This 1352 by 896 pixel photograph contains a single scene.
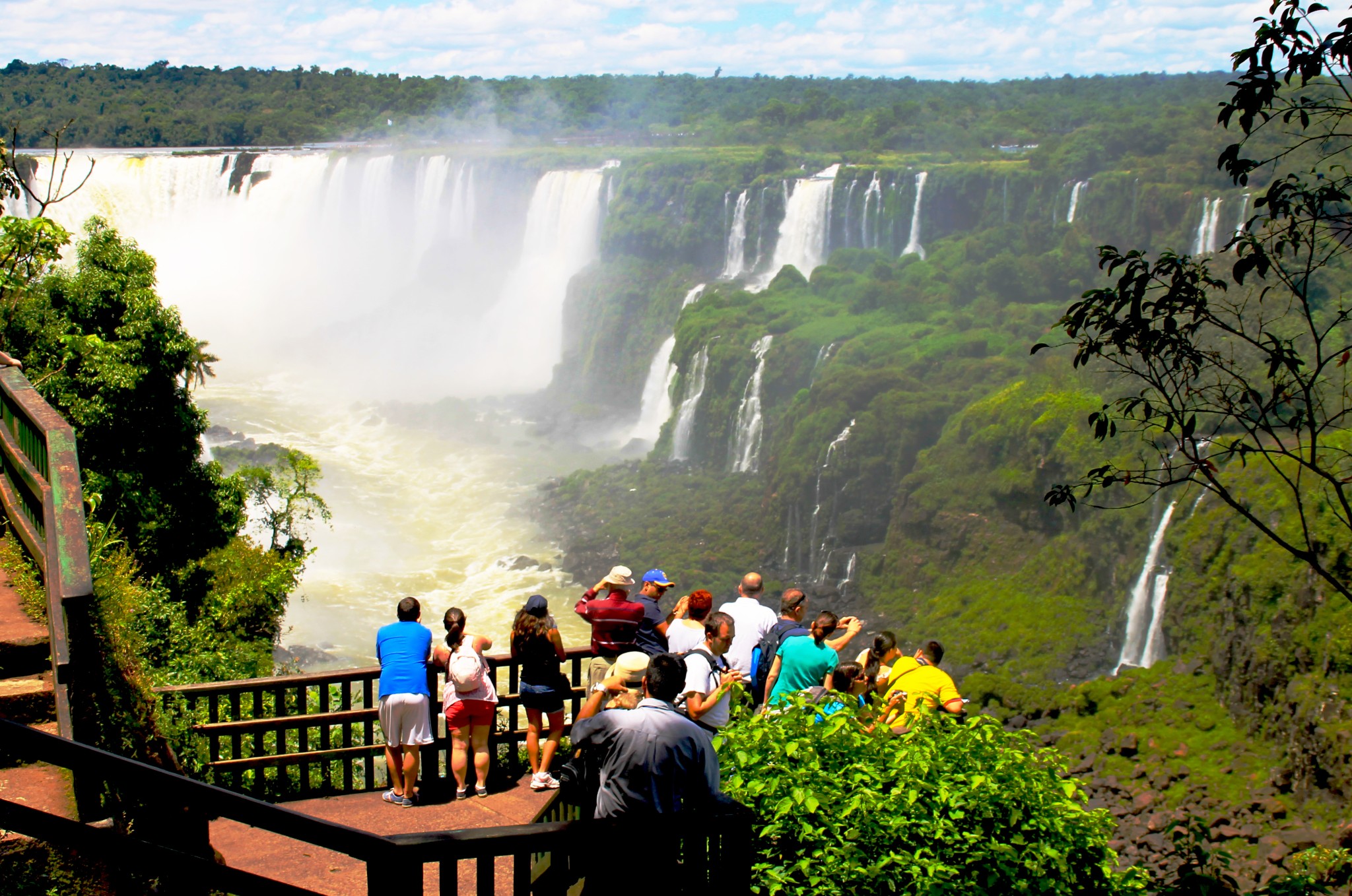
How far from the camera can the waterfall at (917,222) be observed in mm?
43062

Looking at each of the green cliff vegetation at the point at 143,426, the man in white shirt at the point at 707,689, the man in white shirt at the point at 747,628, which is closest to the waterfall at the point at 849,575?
the green cliff vegetation at the point at 143,426

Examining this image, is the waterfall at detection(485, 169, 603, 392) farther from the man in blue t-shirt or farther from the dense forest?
the man in blue t-shirt

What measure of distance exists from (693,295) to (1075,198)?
47.9 feet

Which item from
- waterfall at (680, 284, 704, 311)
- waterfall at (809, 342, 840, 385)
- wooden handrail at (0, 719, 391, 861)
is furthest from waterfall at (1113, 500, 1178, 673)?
waterfall at (680, 284, 704, 311)

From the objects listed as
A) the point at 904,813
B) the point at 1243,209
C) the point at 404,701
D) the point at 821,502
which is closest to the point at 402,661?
the point at 404,701

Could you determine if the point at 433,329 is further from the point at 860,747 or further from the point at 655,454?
the point at 860,747

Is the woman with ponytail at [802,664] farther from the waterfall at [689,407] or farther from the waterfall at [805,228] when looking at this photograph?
the waterfall at [805,228]

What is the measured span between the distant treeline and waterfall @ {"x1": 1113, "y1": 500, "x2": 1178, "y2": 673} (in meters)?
34.6

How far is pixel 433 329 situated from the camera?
57375 millimetres

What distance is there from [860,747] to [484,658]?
2689 millimetres

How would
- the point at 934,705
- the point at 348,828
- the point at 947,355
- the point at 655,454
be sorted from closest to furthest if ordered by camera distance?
the point at 348,828
the point at 934,705
the point at 947,355
the point at 655,454

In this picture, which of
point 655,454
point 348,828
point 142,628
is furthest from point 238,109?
point 348,828

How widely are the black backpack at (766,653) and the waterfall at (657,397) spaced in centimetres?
3284

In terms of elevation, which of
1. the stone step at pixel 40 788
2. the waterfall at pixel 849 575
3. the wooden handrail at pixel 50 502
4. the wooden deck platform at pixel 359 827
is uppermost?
the wooden handrail at pixel 50 502
